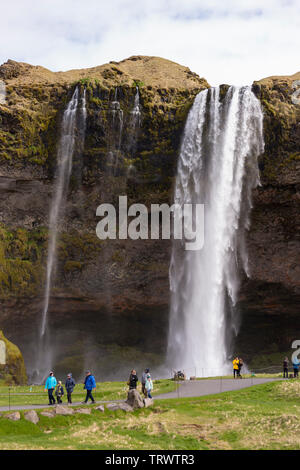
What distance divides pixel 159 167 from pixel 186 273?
10715 mm

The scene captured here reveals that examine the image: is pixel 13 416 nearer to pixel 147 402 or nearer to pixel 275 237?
pixel 147 402

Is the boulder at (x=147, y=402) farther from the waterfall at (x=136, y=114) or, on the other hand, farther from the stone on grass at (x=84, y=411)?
the waterfall at (x=136, y=114)

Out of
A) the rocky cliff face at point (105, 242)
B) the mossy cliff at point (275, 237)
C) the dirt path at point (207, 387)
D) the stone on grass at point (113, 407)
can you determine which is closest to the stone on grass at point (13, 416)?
the stone on grass at point (113, 407)

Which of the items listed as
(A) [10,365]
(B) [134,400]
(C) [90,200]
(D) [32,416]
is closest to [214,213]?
(C) [90,200]

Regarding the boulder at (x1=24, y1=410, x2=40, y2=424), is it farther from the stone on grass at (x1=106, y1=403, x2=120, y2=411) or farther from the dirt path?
the dirt path

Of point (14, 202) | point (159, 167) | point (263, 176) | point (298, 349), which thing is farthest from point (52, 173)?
point (298, 349)

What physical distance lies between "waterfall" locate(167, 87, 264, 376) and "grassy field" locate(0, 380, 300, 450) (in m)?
22.9

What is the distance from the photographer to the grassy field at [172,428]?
1614cm

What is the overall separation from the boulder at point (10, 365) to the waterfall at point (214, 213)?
572 inches

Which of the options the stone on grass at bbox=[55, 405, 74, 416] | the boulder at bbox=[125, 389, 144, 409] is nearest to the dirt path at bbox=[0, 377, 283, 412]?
the boulder at bbox=[125, 389, 144, 409]

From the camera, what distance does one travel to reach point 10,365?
40.6m

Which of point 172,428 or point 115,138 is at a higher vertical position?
point 115,138

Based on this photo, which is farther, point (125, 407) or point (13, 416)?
point (125, 407)
